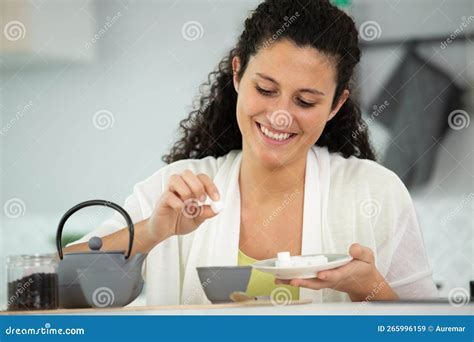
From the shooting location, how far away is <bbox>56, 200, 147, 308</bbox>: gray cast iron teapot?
3.80ft

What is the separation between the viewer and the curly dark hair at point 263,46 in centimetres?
155

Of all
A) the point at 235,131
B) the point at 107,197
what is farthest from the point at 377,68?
the point at 107,197

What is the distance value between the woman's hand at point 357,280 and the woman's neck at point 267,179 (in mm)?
395

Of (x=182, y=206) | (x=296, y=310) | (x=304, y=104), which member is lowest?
(x=296, y=310)

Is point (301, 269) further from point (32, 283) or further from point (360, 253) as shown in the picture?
point (32, 283)

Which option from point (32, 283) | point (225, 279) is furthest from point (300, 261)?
point (32, 283)

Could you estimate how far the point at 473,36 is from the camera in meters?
2.25

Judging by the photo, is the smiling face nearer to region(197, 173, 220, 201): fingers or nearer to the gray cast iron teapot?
region(197, 173, 220, 201): fingers

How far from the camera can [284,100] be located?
62.1 inches

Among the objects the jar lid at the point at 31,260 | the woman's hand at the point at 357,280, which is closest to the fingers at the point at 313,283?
the woman's hand at the point at 357,280

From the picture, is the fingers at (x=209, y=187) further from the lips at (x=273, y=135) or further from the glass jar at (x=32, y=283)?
the lips at (x=273, y=135)

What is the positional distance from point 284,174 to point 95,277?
68cm

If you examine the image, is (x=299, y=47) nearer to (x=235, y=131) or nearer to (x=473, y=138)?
(x=235, y=131)

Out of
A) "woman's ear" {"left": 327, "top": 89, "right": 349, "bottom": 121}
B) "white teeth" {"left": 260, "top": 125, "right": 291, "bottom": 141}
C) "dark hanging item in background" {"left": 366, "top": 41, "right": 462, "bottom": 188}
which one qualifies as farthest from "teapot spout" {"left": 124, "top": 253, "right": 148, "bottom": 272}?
"dark hanging item in background" {"left": 366, "top": 41, "right": 462, "bottom": 188}
